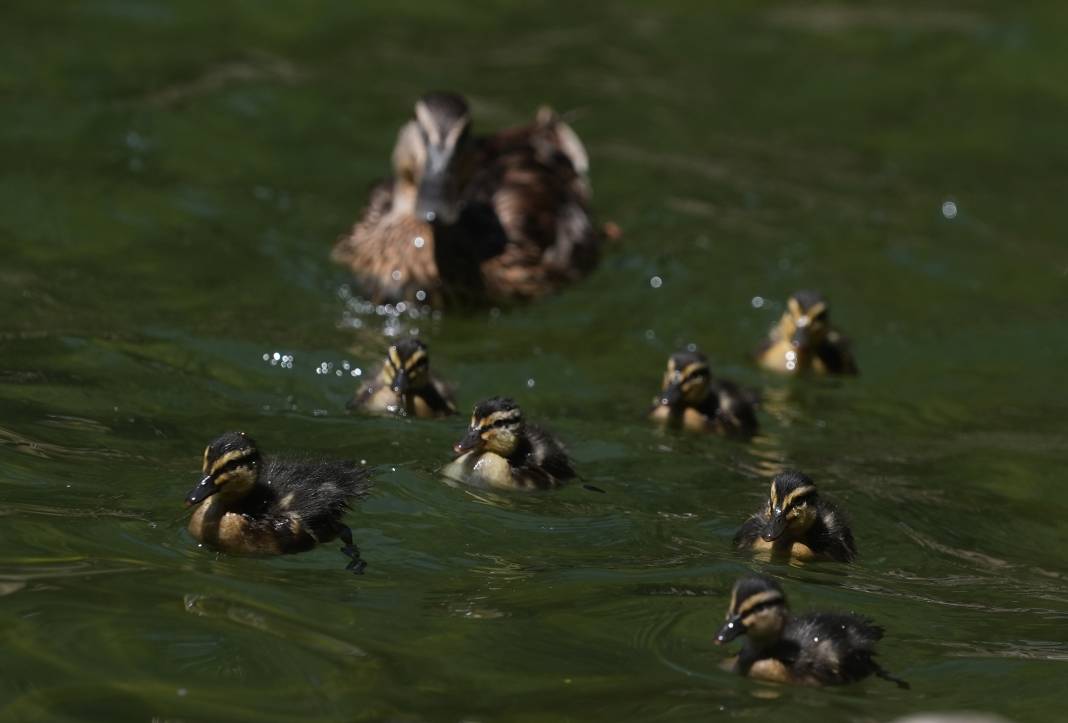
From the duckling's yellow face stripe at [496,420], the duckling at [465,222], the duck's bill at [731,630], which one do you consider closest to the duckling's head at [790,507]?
the duck's bill at [731,630]

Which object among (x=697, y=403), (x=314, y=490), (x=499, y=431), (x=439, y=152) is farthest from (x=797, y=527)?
(x=439, y=152)

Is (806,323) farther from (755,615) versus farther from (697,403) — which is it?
(755,615)

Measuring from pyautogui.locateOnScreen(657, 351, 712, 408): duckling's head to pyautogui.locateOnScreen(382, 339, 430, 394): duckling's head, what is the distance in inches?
42.7

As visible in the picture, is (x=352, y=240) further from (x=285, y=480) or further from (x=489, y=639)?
(x=489, y=639)

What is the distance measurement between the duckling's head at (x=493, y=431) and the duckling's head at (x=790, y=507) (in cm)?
102

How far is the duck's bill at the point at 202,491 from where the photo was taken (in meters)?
5.90

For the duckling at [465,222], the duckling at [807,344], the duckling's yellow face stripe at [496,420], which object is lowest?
the duckling's yellow face stripe at [496,420]

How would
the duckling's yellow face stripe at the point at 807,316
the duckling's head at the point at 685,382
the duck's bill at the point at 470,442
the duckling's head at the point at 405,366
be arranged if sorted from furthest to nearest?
the duckling's yellow face stripe at the point at 807,316
the duckling's head at the point at 685,382
the duckling's head at the point at 405,366
the duck's bill at the point at 470,442

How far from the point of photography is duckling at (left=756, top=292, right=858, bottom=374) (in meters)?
9.09

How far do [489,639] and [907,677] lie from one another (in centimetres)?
125

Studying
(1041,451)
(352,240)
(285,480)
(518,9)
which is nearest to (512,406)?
(285,480)

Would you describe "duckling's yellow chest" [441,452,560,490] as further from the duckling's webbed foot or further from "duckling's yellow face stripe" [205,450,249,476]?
"duckling's yellow face stripe" [205,450,249,476]

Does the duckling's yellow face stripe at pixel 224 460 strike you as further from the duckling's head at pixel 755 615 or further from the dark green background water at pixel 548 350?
the duckling's head at pixel 755 615

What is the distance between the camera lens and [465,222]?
10.1 metres
